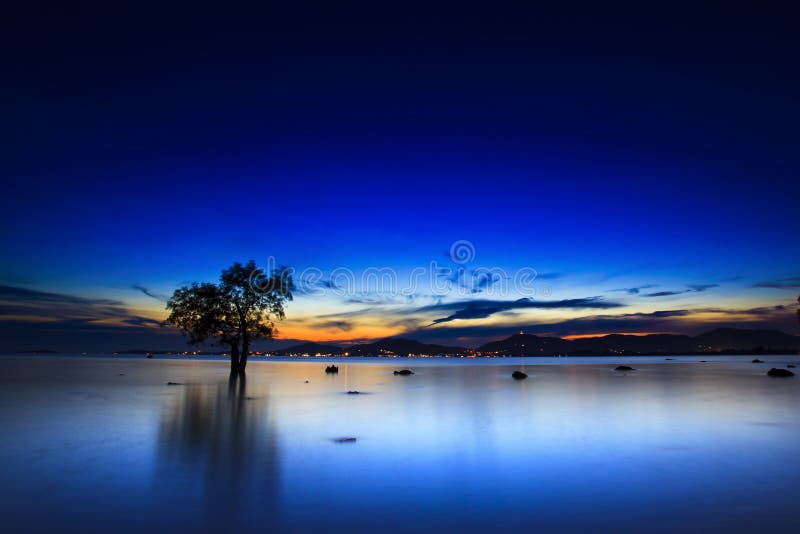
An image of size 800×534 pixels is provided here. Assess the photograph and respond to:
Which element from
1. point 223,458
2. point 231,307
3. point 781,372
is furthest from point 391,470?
point 781,372

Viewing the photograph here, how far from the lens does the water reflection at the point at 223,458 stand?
9.43 metres

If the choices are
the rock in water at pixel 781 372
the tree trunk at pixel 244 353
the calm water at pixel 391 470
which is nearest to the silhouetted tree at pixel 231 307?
the tree trunk at pixel 244 353

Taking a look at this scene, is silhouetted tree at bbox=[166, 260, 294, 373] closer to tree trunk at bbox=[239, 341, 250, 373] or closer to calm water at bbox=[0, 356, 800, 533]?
tree trunk at bbox=[239, 341, 250, 373]

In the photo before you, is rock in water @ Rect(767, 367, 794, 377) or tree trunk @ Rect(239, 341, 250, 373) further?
rock in water @ Rect(767, 367, 794, 377)

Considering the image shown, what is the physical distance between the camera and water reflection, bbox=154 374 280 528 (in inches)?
371

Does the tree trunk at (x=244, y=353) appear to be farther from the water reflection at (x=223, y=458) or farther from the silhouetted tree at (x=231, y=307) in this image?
the water reflection at (x=223, y=458)

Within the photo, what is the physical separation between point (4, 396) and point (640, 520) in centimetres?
3509

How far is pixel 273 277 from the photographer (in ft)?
149

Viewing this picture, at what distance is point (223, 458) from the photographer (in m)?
13.2

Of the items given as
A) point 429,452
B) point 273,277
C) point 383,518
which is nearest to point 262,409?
point 429,452

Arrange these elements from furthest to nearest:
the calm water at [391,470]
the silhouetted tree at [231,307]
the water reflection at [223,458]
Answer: the silhouetted tree at [231,307] → the water reflection at [223,458] → the calm water at [391,470]

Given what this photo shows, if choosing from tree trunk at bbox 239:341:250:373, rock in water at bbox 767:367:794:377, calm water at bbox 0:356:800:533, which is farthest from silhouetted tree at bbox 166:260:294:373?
rock in water at bbox 767:367:794:377

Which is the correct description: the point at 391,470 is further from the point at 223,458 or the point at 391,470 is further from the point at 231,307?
the point at 231,307

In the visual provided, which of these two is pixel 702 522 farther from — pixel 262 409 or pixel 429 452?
pixel 262 409
